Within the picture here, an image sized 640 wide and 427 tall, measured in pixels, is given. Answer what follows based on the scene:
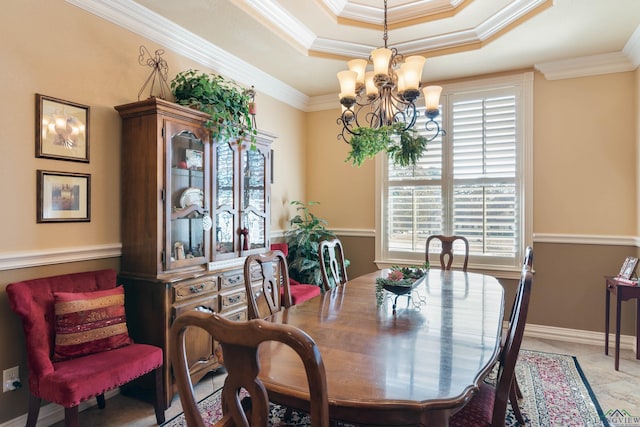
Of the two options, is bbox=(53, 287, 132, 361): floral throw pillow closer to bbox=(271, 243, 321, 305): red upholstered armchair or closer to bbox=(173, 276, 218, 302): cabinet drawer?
bbox=(173, 276, 218, 302): cabinet drawer

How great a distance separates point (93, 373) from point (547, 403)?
9.05 feet

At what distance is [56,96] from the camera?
2311 millimetres

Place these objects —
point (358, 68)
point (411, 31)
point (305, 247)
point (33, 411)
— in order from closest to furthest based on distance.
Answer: point (33, 411) < point (358, 68) < point (411, 31) < point (305, 247)

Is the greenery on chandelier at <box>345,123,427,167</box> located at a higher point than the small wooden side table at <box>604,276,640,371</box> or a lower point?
higher

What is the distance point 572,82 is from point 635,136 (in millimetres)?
755

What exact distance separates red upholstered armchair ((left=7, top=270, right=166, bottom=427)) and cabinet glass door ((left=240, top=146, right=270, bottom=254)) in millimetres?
1162

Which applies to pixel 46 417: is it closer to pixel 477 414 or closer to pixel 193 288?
pixel 193 288

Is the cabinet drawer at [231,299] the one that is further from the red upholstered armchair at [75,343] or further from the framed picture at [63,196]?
the framed picture at [63,196]

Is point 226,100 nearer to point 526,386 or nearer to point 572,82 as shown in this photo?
point 526,386

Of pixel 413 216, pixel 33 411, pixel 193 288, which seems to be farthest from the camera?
pixel 413 216

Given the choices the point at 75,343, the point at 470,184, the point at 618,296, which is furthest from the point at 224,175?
the point at 618,296

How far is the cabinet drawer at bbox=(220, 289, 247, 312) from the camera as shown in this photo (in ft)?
9.48

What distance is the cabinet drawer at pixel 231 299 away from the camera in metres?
2.89

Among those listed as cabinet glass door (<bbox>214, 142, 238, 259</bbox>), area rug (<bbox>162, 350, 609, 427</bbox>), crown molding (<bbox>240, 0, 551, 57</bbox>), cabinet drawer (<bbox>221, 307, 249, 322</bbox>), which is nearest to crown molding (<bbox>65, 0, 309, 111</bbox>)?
crown molding (<bbox>240, 0, 551, 57</bbox>)
